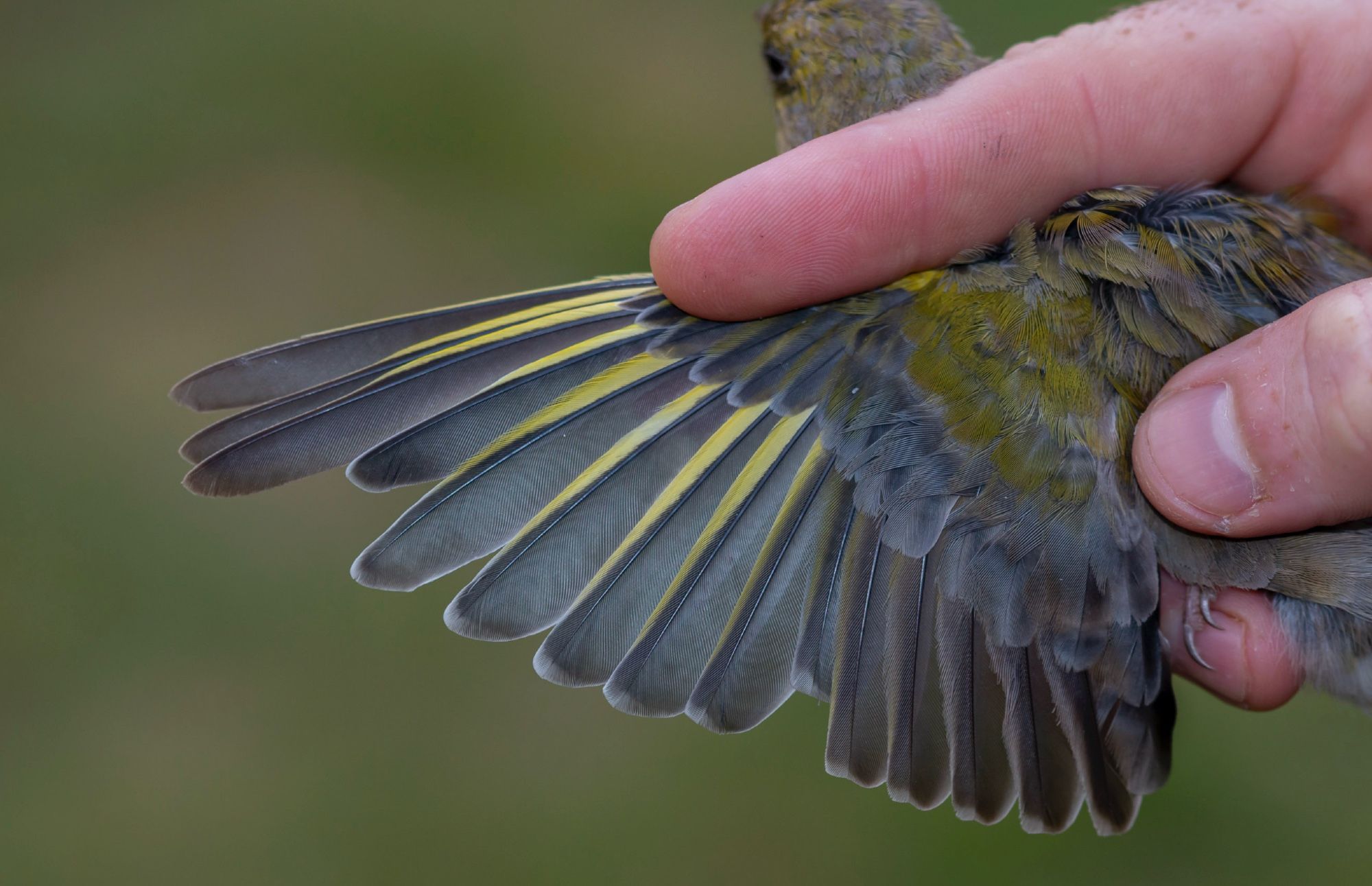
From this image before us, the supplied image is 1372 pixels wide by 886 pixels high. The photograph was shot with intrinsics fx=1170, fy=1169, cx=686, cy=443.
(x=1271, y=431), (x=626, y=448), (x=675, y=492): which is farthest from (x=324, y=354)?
(x=1271, y=431)

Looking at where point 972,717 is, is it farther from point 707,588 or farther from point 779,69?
point 779,69

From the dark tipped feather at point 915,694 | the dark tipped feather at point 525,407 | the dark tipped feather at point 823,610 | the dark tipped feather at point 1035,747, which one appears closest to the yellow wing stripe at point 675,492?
the dark tipped feather at point 525,407

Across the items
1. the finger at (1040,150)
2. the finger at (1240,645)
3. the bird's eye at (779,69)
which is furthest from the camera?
the bird's eye at (779,69)

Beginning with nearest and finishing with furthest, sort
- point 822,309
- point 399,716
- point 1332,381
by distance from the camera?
point 1332,381, point 822,309, point 399,716

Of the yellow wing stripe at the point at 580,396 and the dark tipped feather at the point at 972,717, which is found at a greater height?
the yellow wing stripe at the point at 580,396


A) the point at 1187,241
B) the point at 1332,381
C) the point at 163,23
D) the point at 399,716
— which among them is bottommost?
the point at 399,716

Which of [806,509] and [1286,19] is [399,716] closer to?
[806,509]

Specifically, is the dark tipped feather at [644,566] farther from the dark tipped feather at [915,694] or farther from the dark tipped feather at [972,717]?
the dark tipped feather at [972,717]

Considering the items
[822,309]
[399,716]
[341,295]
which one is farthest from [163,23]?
[822,309]
